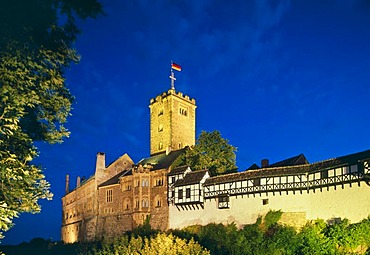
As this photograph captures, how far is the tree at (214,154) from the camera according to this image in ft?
158

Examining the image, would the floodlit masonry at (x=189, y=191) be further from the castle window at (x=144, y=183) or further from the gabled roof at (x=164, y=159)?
the gabled roof at (x=164, y=159)

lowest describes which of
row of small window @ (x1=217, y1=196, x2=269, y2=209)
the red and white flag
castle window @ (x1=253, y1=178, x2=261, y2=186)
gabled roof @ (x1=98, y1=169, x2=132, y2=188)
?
row of small window @ (x1=217, y1=196, x2=269, y2=209)

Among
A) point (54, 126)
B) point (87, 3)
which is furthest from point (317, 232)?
point (87, 3)

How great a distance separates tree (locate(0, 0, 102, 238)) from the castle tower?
47.6 m

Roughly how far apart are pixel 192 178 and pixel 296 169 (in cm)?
1239

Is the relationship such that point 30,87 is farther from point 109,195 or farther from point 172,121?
point 172,121

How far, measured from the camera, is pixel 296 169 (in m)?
37.1

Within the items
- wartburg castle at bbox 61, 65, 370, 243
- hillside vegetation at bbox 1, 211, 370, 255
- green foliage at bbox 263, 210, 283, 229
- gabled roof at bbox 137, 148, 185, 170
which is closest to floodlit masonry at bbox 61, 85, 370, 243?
wartburg castle at bbox 61, 65, 370, 243

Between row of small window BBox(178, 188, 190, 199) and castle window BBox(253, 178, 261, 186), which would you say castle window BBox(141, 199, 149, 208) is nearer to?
row of small window BBox(178, 188, 190, 199)

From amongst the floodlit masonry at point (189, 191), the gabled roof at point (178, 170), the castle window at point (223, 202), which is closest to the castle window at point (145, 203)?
the floodlit masonry at point (189, 191)

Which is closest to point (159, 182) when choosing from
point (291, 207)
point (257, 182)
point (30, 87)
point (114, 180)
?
point (114, 180)

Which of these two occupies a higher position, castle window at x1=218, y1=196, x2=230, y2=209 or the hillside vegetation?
castle window at x1=218, y1=196, x2=230, y2=209

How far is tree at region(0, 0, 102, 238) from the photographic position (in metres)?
11.8

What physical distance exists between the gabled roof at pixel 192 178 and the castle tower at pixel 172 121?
16.5m
